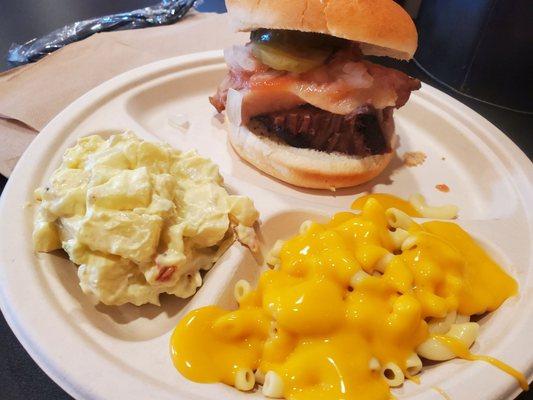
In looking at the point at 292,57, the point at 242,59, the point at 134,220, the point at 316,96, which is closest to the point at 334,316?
the point at 134,220

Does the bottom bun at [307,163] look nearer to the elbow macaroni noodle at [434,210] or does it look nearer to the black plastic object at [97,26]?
the elbow macaroni noodle at [434,210]

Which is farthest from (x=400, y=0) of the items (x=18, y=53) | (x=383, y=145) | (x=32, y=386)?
(x=32, y=386)

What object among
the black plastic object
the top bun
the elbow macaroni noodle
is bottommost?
the elbow macaroni noodle

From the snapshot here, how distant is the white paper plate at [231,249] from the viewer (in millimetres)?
1047

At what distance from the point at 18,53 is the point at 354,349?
7.97 feet

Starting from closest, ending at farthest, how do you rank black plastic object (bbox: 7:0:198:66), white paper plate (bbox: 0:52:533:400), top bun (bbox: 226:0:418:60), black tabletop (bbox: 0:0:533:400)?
white paper plate (bbox: 0:52:533:400) → black tabletop (bbox: 0:0:533:400) → top bun (bbox: 226:0:418:60) → black plastic object (bbox: 7:0:198:66)

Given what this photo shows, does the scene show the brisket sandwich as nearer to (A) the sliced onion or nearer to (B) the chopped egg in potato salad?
(A) the sliced onion

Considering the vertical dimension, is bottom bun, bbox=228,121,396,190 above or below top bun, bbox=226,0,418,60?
below

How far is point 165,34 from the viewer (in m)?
2.63

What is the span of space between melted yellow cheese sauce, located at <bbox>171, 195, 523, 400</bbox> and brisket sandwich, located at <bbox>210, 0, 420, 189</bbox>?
0.47 m

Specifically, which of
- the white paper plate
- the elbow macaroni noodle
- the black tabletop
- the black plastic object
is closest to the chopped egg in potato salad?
the white paper plate

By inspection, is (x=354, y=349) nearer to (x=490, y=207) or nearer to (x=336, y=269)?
(x=336, y=269)

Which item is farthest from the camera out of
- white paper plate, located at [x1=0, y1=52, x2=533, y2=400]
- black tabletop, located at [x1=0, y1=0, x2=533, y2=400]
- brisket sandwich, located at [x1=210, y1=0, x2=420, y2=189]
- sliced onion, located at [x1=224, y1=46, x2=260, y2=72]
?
sliced onion, located at [x1=224, y1=46, x2=260, y2=72]

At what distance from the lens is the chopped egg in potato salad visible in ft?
3.76
